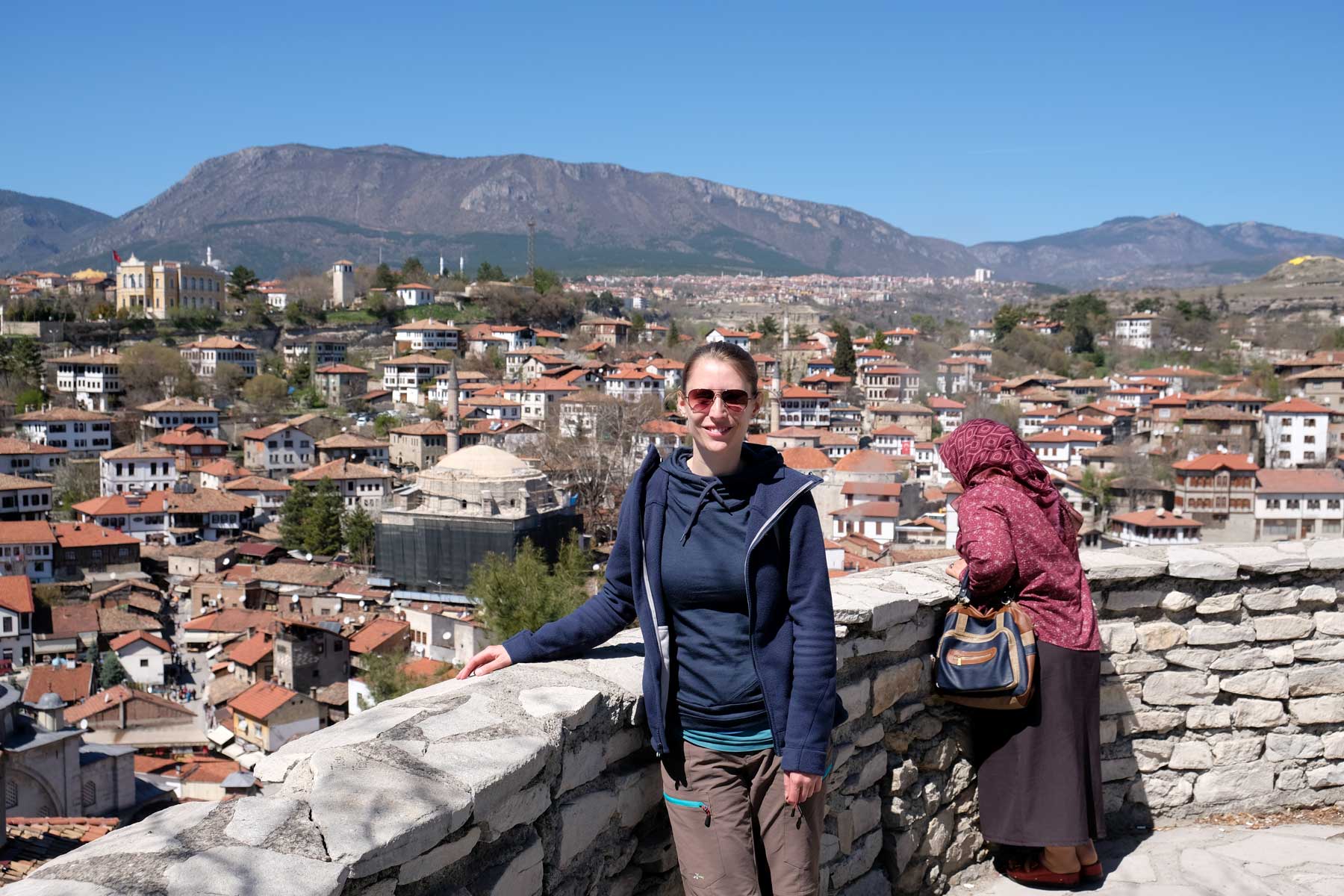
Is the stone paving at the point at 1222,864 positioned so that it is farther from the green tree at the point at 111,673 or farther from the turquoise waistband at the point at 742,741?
the green tree at the point at 111,673

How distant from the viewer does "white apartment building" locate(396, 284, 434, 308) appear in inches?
2889

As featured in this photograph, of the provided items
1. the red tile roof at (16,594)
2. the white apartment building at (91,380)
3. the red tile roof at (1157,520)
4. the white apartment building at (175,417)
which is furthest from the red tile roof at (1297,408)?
the white apartment building at (91,380)

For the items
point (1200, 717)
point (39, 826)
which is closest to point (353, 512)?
point (39, 826)

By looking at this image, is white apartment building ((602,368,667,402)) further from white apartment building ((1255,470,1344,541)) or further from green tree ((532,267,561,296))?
white apartment building ((1255,470,1344,541))

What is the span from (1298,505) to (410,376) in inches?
1540

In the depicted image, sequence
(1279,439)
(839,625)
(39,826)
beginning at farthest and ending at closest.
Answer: (1279,439)
(39,826)
(839,625)

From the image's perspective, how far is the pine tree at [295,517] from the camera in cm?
3312

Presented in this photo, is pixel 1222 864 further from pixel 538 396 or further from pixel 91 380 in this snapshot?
pixel 91 380

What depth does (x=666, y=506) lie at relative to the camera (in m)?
2.07

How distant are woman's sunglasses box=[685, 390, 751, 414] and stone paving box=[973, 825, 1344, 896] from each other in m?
1.60

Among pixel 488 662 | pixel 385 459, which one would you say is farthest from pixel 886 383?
pixel 488 662

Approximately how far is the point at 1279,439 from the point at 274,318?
5363 centimetres

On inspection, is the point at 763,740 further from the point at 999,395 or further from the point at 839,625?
the point at 999,395

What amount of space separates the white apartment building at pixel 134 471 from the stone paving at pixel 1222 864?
132ft
